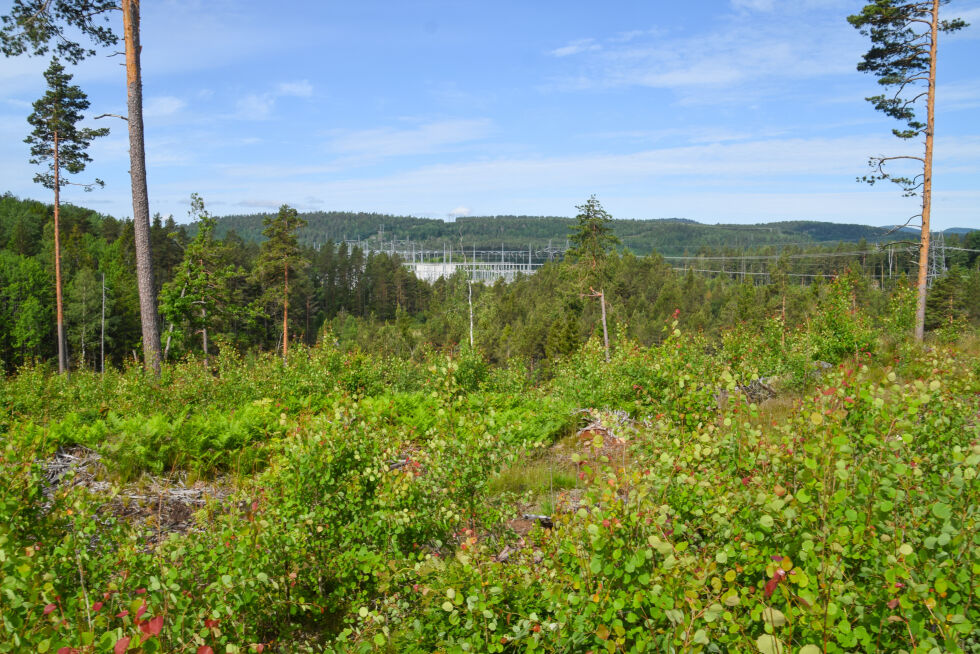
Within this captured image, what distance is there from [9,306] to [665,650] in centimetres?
6856

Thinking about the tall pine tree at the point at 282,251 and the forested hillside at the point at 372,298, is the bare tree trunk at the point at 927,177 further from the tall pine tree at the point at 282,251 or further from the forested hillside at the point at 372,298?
the tall pine tree at the point at 282,251

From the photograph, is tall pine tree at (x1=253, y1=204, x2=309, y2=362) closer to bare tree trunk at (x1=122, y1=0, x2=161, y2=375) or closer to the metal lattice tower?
bare tree trunk at (x1=122, y1=0, x2=161, y2=375)

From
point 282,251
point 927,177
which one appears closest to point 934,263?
point 927,177

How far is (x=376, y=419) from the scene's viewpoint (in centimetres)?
402

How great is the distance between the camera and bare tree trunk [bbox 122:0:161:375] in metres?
10.1

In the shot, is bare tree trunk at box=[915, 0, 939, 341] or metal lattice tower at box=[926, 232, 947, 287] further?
metal lattice tower at box=[926, 232, 947, 287]

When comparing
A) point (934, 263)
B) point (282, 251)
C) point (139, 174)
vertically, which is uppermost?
point (139, 174)

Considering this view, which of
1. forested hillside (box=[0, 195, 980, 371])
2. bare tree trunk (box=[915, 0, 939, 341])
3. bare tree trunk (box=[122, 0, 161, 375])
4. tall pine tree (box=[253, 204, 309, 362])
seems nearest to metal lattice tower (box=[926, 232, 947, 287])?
forested hillside (box=[0, 195, 980, 371])

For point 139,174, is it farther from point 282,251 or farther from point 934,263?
point 934,263

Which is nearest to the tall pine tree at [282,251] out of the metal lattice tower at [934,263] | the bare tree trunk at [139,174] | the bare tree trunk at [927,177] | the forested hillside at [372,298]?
the forested hillside at [372,298]

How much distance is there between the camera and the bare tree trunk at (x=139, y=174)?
1006 centimetres

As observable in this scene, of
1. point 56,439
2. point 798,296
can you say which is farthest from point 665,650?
point 798,296

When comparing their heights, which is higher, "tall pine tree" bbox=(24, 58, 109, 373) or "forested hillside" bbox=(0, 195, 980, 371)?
"tall pine tree" bbox=(24, 58, 109, 373)

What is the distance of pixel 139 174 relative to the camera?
10281mm
